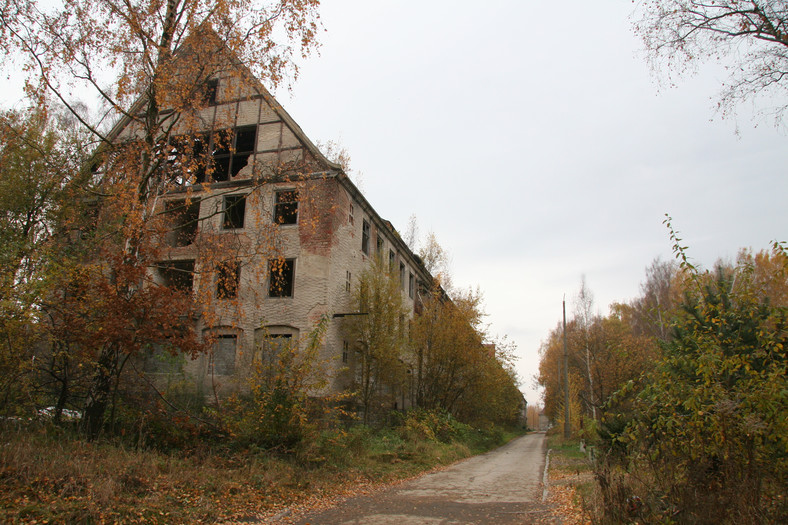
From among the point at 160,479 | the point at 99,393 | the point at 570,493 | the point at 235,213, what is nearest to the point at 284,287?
the point at 235,213

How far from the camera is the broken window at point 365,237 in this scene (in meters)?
22.7

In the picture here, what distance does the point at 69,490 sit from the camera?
264 inches

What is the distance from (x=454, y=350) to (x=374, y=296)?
5.80 metres

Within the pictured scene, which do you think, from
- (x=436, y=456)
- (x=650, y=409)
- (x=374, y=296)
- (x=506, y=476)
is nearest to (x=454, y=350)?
(x=374, y=296)

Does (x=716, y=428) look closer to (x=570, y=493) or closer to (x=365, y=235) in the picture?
(x=570, y=493)

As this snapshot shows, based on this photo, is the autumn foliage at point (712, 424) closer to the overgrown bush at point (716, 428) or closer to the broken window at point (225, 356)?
the overgrown bush at point (716, 428)

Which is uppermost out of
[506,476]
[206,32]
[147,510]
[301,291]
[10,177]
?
[206,32]

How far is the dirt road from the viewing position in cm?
813

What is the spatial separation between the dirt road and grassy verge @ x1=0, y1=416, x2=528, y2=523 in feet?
2.89

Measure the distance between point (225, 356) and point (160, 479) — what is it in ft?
36.4

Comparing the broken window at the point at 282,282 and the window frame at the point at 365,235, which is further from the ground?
the window frame at the point at 365,235

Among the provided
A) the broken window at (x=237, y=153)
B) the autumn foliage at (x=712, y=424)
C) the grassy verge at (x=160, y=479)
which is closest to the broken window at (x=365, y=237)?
the broken window at (x=237, y=153)

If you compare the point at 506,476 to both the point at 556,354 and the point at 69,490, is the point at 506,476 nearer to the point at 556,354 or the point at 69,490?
the point at 69,490

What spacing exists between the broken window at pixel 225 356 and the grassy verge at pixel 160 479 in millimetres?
7064
